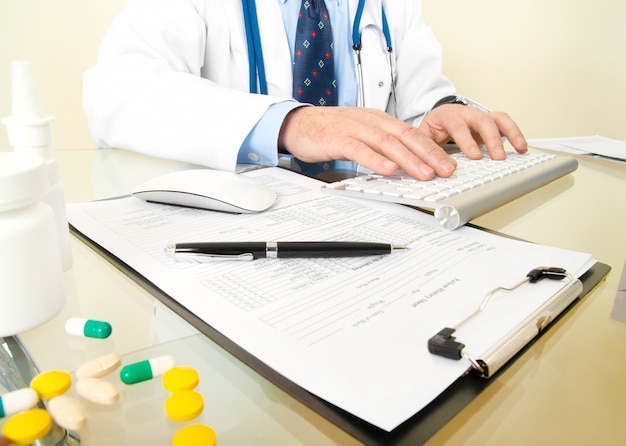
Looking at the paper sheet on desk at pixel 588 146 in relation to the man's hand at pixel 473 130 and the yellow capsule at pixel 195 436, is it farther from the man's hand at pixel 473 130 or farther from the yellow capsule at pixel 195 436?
the yellow capsule at pixel 195 436

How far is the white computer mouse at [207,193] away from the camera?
51 centimetres

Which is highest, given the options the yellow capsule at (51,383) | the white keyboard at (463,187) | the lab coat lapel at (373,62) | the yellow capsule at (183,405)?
the lab coat lapel at (373,62)

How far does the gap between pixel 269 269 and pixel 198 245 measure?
6 centimetres

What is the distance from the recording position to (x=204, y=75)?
3.43 feet

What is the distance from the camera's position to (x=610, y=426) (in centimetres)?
26

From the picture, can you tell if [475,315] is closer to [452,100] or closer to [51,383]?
[51,383]

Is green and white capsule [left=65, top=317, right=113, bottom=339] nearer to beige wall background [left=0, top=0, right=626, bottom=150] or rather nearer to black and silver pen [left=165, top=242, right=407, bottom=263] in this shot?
black and silver pen [left=165, top=242, right=407, bottom=263]

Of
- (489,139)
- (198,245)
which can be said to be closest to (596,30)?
(489,139)

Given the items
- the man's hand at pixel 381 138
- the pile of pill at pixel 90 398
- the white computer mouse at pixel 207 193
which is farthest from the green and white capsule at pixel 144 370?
the man's hand at pixel 381 138

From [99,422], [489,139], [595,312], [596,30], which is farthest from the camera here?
[596,30]

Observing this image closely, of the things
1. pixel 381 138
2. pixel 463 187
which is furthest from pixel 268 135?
pixel 463 187

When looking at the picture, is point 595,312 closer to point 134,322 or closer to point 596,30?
point 134,322

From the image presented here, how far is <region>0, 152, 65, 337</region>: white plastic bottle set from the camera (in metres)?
0.27

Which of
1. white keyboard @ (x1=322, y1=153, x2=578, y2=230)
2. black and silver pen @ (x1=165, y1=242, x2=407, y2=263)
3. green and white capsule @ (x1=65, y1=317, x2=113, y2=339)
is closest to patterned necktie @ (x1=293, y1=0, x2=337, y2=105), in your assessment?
white keyboard @ (x1=322, y1=153, x2=578, y2=230)
